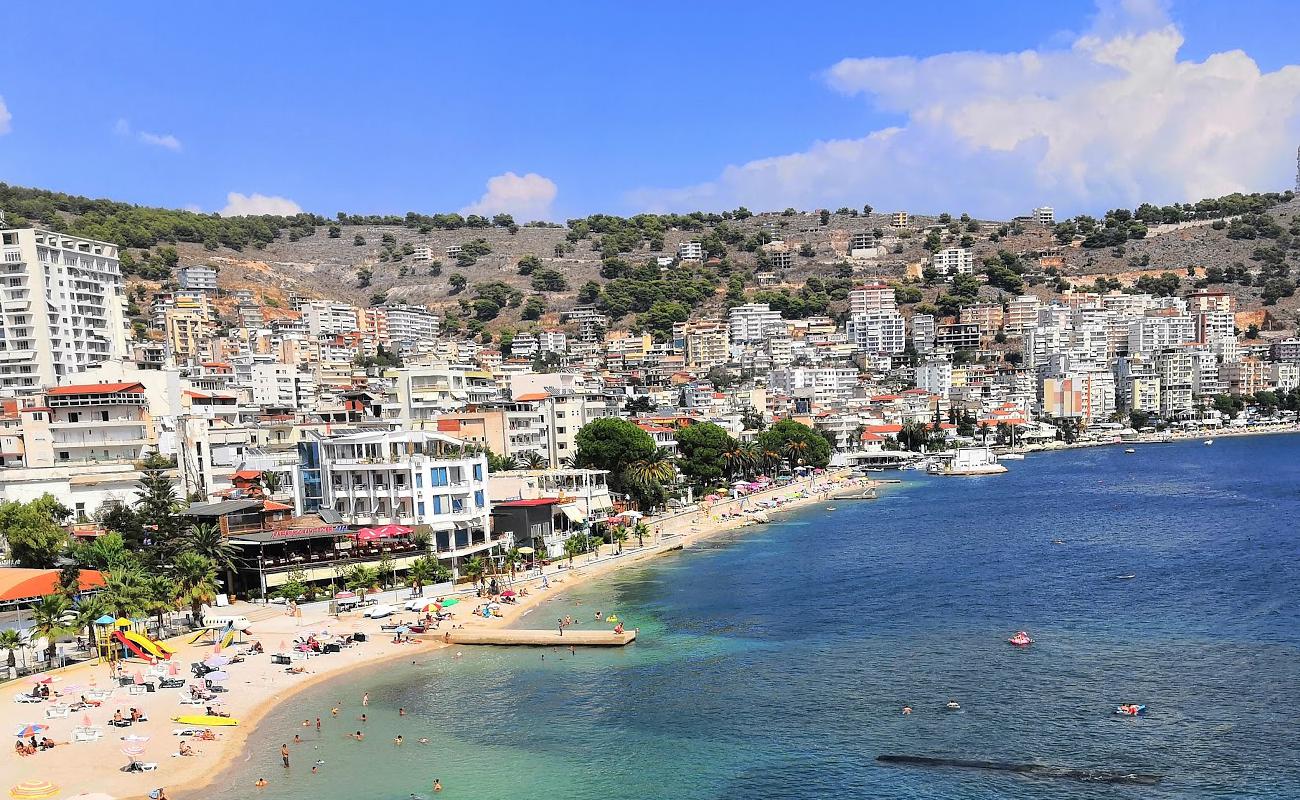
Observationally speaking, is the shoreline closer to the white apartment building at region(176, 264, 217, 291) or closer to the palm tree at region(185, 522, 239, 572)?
the palm tree at region(185, 522, 239, 572)

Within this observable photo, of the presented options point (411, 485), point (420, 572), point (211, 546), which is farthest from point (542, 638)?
point (211, 546)

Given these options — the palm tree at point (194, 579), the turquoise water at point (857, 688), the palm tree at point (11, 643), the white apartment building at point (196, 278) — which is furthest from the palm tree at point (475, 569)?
the white apartment building at point (196, 278)

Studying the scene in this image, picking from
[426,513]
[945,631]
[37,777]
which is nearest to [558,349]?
[426,513]

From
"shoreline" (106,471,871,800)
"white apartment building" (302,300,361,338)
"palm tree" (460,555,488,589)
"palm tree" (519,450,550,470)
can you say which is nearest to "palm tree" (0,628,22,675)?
"shoreline" (106,471,871,800)

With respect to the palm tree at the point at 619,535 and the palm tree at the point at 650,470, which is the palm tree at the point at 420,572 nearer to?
the palm tree at the point at 619,535

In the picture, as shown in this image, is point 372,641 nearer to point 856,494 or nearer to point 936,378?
point 856,494

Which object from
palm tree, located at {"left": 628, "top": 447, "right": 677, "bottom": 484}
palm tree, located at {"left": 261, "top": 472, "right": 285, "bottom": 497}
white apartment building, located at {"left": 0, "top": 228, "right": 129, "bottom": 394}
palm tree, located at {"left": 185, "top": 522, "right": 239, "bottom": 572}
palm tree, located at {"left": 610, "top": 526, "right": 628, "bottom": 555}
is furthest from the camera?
white apartment building, located at {"left": 0, "top": 228, "right": 129, "bottom": 394}
